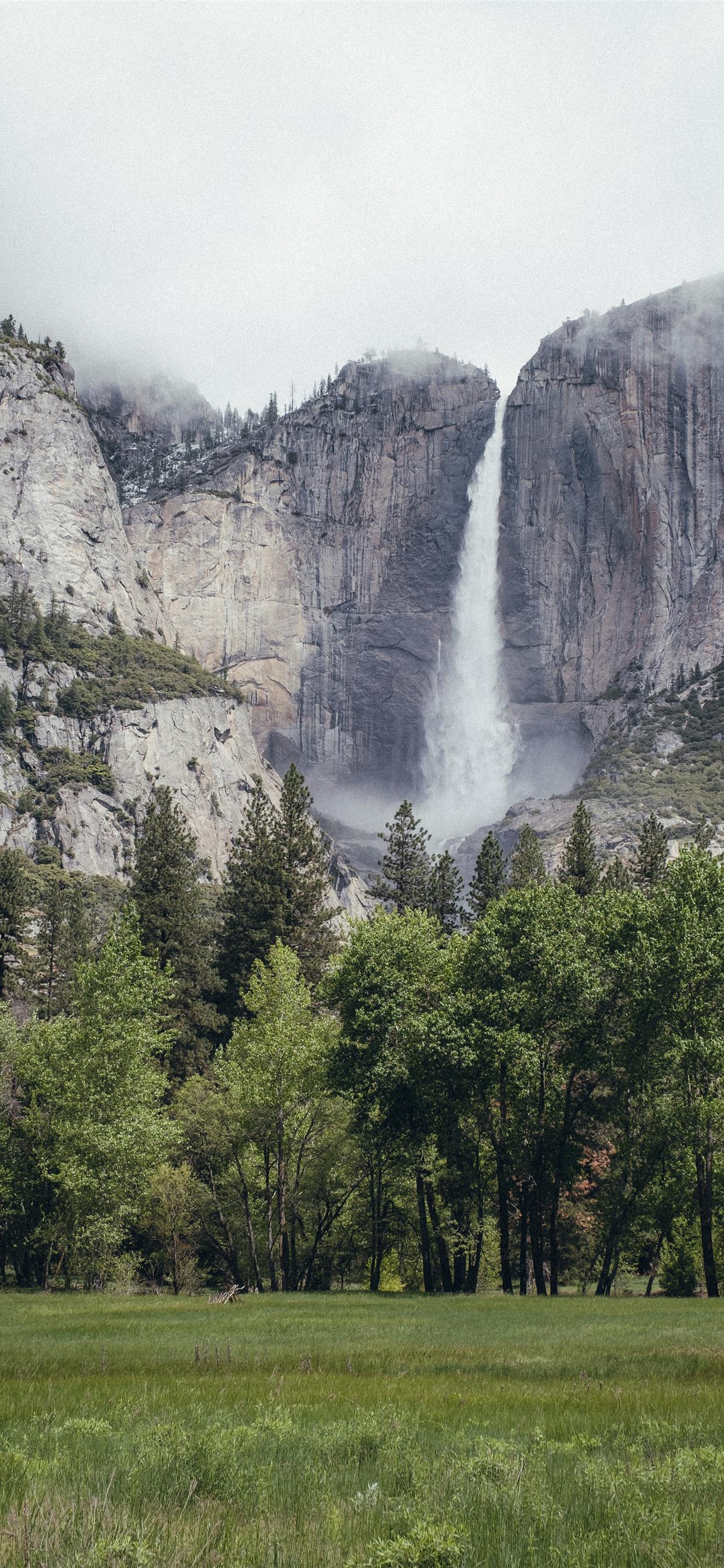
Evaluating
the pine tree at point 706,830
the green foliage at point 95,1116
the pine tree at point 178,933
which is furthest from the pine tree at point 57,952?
the pine tree at point 706,830

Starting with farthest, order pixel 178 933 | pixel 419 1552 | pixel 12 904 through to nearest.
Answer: pixel 178 933 → pixel 12 904 → pixel 419 1552

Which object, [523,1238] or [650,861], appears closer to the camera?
[523,1238]

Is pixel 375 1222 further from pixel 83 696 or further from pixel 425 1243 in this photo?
pixel 83 696

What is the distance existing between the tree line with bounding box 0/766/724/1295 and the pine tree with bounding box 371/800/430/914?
708 inches

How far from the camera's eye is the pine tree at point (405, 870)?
245ft

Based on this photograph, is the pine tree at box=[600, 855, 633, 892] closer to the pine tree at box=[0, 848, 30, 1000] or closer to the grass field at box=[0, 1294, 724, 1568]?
the pine tree at box=[0, 848, 30, 1000]

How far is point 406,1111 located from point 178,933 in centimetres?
2571

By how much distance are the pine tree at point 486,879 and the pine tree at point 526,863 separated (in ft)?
3.40

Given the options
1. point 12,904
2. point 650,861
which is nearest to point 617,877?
point 650,861

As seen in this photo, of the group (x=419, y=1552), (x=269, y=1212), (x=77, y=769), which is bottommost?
(x=269, y=1212)

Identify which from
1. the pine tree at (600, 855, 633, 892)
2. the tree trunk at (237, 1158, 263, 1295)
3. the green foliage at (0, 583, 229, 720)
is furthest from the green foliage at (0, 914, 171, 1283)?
the green foliage at (0, 583, 229, 720)

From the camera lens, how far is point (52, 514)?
18612 cm

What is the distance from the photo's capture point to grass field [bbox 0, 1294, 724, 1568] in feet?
20.0

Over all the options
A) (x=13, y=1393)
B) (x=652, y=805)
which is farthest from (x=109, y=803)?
(x=13, y=1393)
